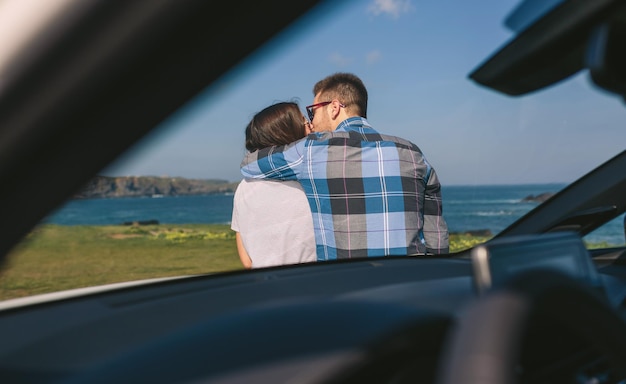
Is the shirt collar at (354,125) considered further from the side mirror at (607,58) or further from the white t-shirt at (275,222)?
the side mirror at (607,58)

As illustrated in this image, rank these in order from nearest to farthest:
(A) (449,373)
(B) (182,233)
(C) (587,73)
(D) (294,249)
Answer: (A) (449,373) < (C) (587,73) < (D) (294,249) < (B) (182,233)

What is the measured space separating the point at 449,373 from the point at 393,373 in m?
0.31

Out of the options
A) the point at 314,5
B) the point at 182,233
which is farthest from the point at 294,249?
the point at 314,5

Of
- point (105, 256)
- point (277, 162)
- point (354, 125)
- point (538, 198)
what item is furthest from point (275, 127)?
point (105, 256)

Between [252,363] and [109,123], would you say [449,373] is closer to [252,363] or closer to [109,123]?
[252,363]

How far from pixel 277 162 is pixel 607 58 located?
2748mm

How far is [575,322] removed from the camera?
1.45 metres

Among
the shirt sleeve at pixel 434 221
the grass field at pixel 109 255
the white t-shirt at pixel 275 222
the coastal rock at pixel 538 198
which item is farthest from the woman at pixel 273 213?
the coastal rock at pixel 538 198

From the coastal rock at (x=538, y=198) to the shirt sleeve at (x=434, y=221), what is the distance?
545 millimetres

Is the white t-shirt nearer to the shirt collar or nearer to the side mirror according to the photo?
the shirt collar

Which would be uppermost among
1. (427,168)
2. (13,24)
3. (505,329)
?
(13,24)

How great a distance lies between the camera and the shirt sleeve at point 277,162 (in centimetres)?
383

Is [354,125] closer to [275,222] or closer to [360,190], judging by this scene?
[360,190]

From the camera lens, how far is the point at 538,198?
356 cm
